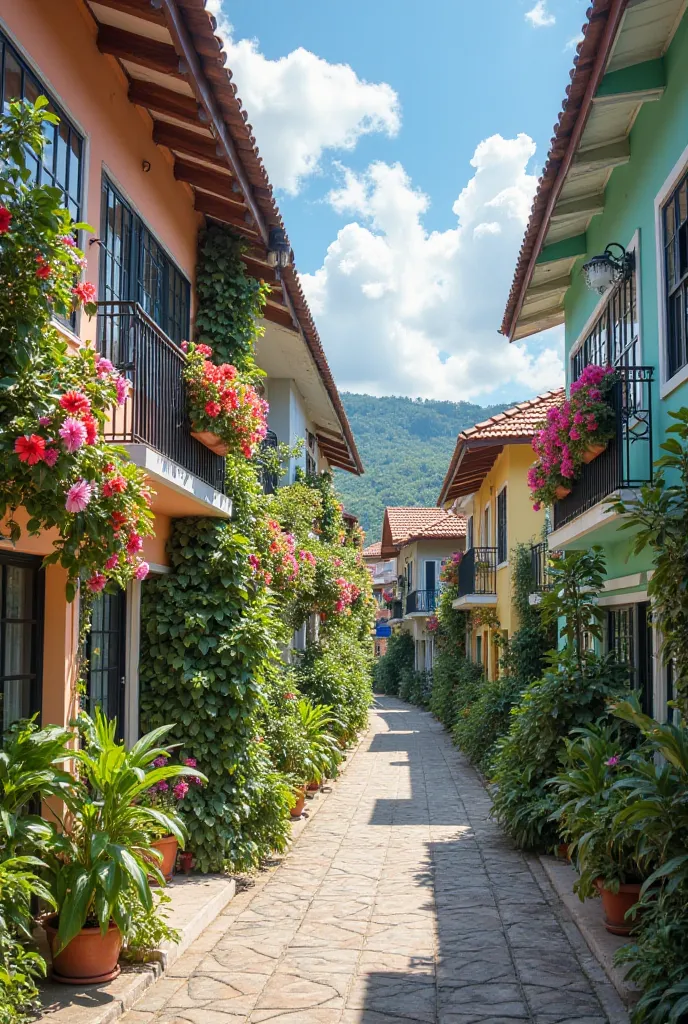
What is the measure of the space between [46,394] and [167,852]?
15.4ft

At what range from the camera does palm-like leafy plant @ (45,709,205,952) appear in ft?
18.0

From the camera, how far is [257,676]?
9.24 metres

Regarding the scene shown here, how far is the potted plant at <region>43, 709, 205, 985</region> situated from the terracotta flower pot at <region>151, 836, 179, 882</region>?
6.20 ft

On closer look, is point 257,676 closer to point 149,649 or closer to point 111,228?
point 149,649

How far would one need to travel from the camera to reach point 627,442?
812cm

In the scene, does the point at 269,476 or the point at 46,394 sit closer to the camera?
the point at 46,394

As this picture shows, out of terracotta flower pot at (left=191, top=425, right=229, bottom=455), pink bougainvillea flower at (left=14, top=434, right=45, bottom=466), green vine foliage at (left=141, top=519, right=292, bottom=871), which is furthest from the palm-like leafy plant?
terracotta flower pot at (left=191, top=425, right=229, bottom=455)

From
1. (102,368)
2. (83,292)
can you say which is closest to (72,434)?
(102,368)

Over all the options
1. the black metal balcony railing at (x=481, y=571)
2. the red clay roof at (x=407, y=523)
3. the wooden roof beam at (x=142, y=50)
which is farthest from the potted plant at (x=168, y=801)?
the red clay roof at (x=407, y=523)

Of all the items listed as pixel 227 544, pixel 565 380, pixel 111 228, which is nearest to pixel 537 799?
pixel 227 544

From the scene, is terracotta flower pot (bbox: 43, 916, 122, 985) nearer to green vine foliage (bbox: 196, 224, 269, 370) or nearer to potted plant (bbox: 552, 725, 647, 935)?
potted plant (bbox: 552, 725, 647, 935)

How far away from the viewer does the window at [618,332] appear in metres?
9.20

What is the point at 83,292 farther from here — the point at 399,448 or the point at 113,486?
the point at 399,448

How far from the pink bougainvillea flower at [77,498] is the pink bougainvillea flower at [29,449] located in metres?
0.23
